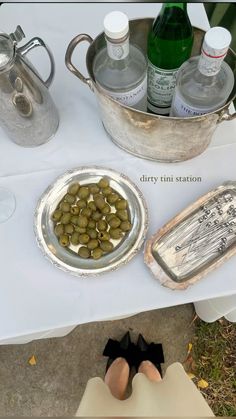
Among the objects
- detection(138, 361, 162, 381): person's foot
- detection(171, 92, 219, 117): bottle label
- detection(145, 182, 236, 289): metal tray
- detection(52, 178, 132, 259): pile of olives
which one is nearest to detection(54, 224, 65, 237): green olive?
detection(52, 178, 132, 259): pile of olives

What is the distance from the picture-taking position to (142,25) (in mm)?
541

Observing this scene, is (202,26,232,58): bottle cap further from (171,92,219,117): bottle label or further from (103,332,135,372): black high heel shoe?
(103,332,135,372): black high heel shoe

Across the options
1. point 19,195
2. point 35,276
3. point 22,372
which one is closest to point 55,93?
point 19,195

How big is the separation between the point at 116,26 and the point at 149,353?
2.75 feet

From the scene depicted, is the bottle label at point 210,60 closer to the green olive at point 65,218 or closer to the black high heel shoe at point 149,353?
the green olive at point 65,218

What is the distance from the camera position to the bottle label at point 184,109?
468mm

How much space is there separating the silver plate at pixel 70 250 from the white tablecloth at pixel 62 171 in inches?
0.9

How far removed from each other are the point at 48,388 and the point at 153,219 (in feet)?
2.20

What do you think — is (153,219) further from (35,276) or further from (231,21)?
(231,21)

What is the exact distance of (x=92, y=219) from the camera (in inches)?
22.1

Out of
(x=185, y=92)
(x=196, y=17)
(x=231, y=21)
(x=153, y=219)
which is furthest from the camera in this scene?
(x=231, y=21)

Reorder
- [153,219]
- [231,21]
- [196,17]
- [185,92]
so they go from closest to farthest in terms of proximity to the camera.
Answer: [185,92] < [153,219] < [196,17] < [231,21]

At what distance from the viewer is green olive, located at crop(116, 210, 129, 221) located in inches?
21.9

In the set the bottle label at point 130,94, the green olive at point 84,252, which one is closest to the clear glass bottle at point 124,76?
the bottle label at point 130,94
